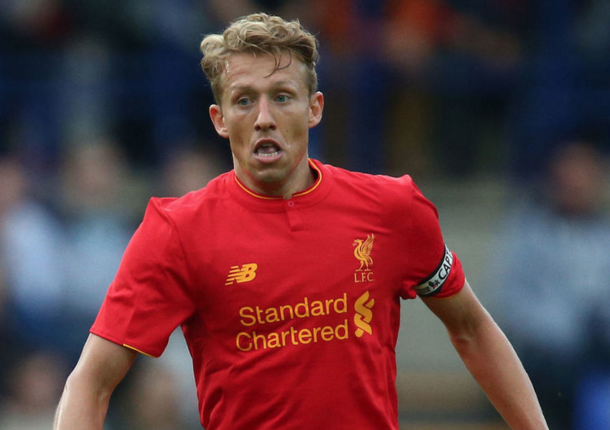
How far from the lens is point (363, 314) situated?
3.57 m

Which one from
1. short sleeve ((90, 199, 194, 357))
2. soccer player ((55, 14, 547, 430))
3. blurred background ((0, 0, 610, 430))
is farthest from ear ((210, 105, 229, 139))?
blurred background ((0, 0, 610, 430))

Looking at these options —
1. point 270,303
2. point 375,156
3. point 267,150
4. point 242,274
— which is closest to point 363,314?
point 270,303

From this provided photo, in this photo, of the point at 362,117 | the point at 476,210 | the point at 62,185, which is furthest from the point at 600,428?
the point at 62,185

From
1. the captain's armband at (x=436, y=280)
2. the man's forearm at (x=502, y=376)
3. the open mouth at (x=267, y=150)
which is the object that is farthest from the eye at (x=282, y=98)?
the man's forearm at (x=502, y=376)

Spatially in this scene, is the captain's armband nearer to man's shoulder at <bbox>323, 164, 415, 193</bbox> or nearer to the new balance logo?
man's shoulder at <bbox>323, 164, 415, 193</bbox>

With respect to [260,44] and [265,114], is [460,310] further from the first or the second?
[260,44]

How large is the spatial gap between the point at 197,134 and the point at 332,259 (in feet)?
18.6

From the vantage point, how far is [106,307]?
Result: 3457 mm

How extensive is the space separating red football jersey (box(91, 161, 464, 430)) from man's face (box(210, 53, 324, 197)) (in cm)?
12

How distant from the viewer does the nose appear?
140 inches

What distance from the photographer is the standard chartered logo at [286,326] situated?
348 cm

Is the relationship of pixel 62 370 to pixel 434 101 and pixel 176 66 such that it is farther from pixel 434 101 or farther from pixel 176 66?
pixel 434 101

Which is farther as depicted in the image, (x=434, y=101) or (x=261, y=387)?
(x=434, y=101)

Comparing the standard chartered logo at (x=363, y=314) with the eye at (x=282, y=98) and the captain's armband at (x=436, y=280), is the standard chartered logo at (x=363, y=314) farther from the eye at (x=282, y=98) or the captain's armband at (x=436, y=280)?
the eye at (x=282, y=98)
